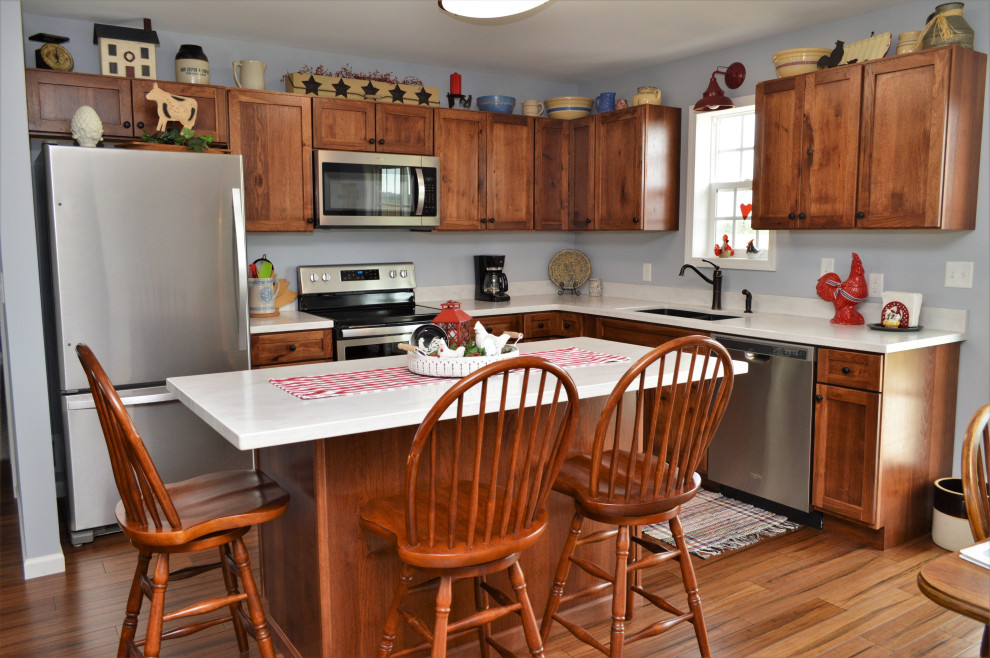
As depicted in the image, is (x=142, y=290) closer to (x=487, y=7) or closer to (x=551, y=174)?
(x=487, y=7)

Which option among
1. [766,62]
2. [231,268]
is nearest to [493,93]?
[766,62]

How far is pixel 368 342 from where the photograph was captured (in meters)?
4.07

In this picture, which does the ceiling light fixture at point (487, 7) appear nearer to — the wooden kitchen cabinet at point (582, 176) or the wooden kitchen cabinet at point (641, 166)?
the wooden kitchen cabinet at point (641, 166)

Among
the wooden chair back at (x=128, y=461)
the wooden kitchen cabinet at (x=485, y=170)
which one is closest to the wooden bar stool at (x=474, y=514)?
the wooden chair back at (x=128, y=461)

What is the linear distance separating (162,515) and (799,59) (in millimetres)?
3427

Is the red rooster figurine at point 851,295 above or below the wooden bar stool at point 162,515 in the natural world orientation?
above

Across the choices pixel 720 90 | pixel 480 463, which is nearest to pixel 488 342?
pixel 480 463

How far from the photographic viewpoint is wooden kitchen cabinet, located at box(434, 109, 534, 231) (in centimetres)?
463

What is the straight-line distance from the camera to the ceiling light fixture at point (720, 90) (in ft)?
13.3

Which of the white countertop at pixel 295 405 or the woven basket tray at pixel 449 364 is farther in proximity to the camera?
the woven basket tray at pixel 449 364

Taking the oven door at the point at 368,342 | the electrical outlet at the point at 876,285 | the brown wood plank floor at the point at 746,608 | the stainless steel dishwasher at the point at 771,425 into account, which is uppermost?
the electrical outlet at the point at 876,285

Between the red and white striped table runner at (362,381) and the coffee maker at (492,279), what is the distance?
232cm

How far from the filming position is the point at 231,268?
3.47m

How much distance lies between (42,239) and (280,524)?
2302mm
